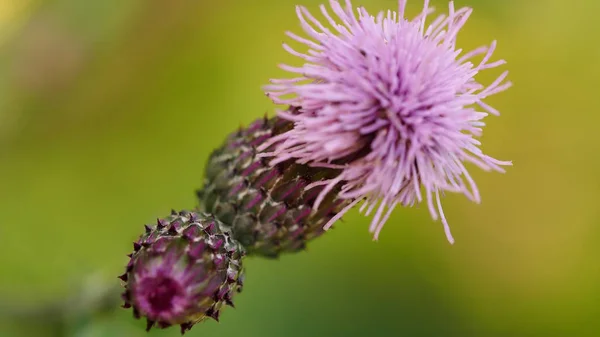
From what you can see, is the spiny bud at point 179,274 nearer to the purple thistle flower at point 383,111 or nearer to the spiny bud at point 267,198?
the spiny bud at point 267,198

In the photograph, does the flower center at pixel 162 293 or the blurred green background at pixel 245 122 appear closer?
the flower center at pixel 162 293

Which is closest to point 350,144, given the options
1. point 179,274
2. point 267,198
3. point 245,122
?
point 267,198

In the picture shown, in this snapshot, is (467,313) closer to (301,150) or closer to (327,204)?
(327,204)

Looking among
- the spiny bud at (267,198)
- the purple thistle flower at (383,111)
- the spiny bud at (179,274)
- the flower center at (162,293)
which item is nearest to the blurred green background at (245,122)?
the spiny bud at (267,198)

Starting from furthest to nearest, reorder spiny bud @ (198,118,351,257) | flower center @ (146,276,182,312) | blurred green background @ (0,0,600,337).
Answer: blurred green background @ (0,0,600,337) → spiny bud @ (198,118,351,257) → flower center @ (146,276,182,312)

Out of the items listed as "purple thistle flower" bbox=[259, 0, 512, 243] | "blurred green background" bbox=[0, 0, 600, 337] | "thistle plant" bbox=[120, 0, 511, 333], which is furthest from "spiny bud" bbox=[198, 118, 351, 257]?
"blurred green background" bbox=[0, 0, 600, 337]

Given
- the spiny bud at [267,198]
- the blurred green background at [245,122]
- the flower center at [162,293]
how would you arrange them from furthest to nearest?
the blurred green background at [245,122] < the spiny bud at [267,198] < the flower center at [162,293]

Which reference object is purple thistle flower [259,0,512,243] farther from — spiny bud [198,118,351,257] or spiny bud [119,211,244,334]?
spiny bud [119,211,244,334]
